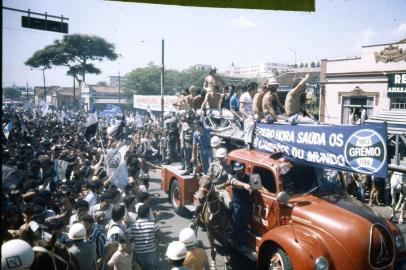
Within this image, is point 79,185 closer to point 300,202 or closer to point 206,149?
point 206,149

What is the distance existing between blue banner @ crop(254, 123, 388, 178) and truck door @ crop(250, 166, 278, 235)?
1.74 feet

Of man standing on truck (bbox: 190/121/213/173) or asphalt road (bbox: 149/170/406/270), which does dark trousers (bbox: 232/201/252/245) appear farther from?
man standing on truck (bbox: 190/121/213/173)

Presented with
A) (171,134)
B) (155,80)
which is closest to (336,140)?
(171,134)

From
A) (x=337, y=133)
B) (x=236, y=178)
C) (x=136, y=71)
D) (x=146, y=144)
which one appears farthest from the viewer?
(x=136, y=71)

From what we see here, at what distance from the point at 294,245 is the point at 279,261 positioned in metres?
0.53

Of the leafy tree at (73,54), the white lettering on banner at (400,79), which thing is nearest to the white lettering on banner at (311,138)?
the white lettering on banner at (400,79)

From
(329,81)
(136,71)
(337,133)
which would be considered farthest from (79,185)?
(136,71)

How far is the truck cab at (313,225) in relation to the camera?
15.5ft

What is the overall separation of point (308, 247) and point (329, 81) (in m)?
21.2

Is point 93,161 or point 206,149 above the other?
point 206,149

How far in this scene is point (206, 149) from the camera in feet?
31.9

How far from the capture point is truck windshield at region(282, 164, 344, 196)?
586cm

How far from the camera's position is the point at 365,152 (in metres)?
4.77

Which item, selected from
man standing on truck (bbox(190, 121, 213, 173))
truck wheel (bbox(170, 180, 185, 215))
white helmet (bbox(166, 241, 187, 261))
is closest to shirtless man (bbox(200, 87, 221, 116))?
man standing on truck (bbox(190, 121, 213, 173))
